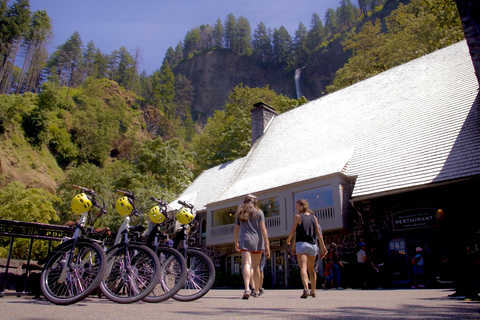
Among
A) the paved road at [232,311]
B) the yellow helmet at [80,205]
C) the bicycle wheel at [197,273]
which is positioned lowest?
the paved road at [232,311]

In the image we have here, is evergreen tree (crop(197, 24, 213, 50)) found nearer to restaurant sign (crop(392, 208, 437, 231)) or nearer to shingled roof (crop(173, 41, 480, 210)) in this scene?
shingled roof (crop(173, 41, 480, 210))

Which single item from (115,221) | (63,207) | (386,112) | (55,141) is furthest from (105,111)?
(386,112)

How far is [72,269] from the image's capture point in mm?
4438

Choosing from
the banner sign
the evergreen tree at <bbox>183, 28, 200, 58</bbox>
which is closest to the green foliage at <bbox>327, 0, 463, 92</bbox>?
the banner sign

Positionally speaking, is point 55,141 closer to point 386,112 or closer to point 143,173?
point 143,173

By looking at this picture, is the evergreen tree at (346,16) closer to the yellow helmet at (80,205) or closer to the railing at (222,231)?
the railing at (222,231)

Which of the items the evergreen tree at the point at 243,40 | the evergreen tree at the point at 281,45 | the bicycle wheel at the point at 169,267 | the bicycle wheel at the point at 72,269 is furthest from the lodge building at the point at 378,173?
the evergreen tree at the point at 243,40

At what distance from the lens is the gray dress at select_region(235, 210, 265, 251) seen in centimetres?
567

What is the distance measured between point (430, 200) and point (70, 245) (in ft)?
37.0

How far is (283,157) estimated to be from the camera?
19.0 meters

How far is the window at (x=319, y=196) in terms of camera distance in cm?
1481

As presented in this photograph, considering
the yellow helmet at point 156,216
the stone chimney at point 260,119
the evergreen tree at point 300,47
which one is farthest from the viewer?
the evergreen tree at point 300,47

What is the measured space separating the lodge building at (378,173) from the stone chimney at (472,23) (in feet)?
13.1

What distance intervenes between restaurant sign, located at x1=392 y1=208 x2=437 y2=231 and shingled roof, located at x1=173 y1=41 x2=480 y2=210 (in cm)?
96
